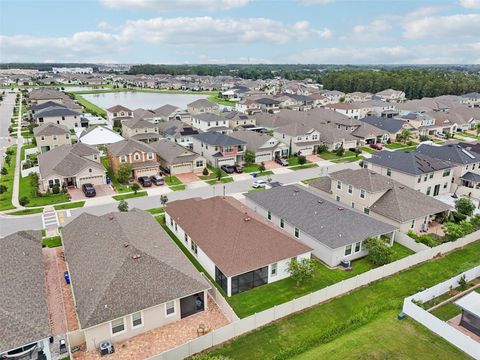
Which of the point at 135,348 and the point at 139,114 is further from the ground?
the point at 139,114

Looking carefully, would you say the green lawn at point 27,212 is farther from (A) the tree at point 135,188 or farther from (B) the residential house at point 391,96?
(B) the residential house at point 391,96

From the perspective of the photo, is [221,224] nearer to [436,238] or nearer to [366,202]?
[366,202]

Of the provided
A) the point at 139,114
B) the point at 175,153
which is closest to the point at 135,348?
the point at 175,153

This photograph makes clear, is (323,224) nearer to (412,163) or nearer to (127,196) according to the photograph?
(412,163)

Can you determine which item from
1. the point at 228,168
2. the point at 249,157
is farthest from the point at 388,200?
the point at 249,157

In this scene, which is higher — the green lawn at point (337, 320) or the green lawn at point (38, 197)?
the green lawn at point (38, 197)

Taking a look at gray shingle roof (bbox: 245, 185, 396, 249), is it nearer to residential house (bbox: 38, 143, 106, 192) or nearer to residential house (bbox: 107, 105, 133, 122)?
residential house (bbox: 38, 143, 106, 192)

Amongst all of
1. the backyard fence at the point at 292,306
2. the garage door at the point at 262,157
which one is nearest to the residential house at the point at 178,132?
the garage door at the point at 262,157
